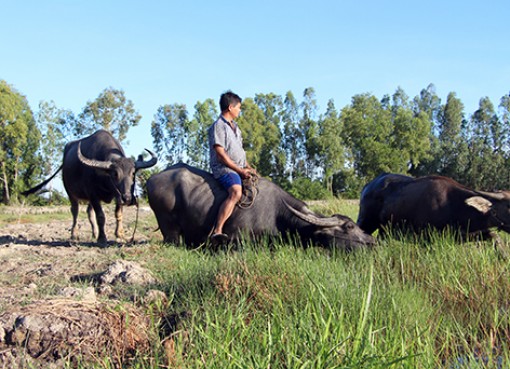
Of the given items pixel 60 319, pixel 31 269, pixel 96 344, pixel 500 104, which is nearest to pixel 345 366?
pixel 96 344

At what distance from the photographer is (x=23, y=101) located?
40000 millimetres

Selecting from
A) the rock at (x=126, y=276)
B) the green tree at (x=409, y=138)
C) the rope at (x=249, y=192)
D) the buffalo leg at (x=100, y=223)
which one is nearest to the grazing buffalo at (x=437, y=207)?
the rope at (x=249, y=192)

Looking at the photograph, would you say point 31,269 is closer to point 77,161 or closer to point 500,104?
point 77,161

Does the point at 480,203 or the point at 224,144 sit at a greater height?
the point at 224,144

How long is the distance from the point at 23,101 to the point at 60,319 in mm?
40763

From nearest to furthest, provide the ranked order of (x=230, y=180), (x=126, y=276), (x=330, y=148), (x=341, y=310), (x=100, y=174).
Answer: (x=341, y=310) → (x=126, y=276) → (x=230, y=180) → (x=100, y=174) → (x=330, y=148)

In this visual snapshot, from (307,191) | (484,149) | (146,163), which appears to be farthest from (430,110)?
(146,163)

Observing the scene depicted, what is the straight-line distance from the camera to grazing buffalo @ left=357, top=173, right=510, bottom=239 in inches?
260

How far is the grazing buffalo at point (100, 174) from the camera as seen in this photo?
8.36 m

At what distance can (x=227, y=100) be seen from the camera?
6.55m

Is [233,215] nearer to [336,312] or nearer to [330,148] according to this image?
[336,312]

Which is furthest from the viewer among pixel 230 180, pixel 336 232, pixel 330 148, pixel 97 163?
pixel 330 148

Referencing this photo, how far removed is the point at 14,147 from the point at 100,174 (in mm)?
31169

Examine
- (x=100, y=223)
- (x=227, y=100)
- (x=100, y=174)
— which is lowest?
(x=100, y=223)
